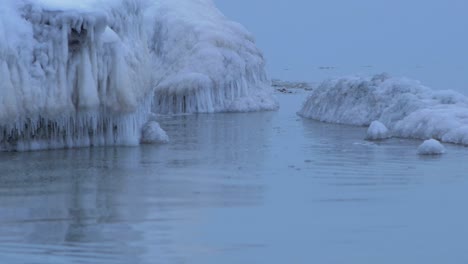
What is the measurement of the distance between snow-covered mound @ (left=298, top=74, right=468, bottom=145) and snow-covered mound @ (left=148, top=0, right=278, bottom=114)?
197 centimetres

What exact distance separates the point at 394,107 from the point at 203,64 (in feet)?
19.1

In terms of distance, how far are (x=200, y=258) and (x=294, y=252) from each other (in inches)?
31.2

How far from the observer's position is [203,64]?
79.0 ft

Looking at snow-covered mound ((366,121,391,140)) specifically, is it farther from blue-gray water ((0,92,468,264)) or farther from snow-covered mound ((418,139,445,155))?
snow-covered mound ((418,139,445,155))

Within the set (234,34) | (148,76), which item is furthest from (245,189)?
(234,34)

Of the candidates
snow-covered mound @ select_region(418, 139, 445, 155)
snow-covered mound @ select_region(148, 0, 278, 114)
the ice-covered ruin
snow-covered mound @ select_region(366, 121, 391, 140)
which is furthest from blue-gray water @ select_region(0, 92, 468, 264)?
snow-covered mound @ select_region(148, 0, 278, 114)

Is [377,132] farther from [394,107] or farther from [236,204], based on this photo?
[236,204]

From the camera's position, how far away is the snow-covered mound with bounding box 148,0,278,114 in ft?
77.6

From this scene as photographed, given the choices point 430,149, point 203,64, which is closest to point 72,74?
point 430,149

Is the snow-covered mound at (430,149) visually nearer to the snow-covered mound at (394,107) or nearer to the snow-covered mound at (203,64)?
the snow-covered mound at (394,107)

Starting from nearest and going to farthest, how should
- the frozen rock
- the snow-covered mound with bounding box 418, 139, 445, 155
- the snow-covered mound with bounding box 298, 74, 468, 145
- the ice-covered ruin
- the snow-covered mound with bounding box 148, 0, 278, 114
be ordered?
1. the ice-covered ruin
2. the snow-covered mound with bounding box 418, 139, 445, 155
3. the frozen rock
4. the snow-covered mound with bounding box 298, 74, 468, 145
5. the snow-covered mound with bounding box 148, 0, 278, 114

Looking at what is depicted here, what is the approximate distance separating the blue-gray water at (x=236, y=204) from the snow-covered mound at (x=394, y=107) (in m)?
0.65

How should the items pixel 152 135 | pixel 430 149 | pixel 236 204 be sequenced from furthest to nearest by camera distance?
pixel 152 135 → pixel 430 149 → pixel 236 204

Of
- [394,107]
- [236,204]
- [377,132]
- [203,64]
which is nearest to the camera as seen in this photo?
[236,204]
